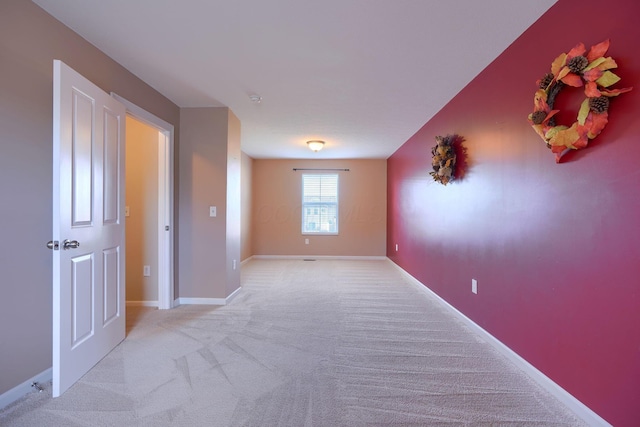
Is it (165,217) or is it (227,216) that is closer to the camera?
(165,217)

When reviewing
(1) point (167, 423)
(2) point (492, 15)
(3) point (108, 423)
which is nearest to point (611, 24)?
(2) point (492, 15)

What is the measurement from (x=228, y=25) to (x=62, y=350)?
2.21 m

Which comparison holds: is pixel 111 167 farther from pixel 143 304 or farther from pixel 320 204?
pixel 320 204

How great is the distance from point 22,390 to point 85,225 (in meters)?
0.97

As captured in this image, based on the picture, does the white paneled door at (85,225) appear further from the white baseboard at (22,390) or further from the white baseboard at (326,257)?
the white baseboard at (326,257)

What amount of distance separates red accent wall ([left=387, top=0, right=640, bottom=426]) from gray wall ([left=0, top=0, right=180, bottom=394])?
3.02m

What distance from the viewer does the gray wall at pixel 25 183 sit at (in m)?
1.60

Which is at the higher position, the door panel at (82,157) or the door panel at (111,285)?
the door panel at (82,157)

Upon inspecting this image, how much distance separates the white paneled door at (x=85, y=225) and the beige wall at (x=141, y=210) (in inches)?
38.3

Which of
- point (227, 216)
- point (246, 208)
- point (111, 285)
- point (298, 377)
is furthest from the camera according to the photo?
point (246, 208)

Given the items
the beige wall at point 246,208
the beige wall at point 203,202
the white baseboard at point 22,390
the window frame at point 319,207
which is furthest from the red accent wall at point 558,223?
the beige wall at point 246,208

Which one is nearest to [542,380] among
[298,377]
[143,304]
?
[298,377]

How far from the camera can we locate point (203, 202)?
135 inches

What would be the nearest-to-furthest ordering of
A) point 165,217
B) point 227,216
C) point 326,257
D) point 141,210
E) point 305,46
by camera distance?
point 305,46, point 165,217, point 141,210, point 227,216, point 326,257
